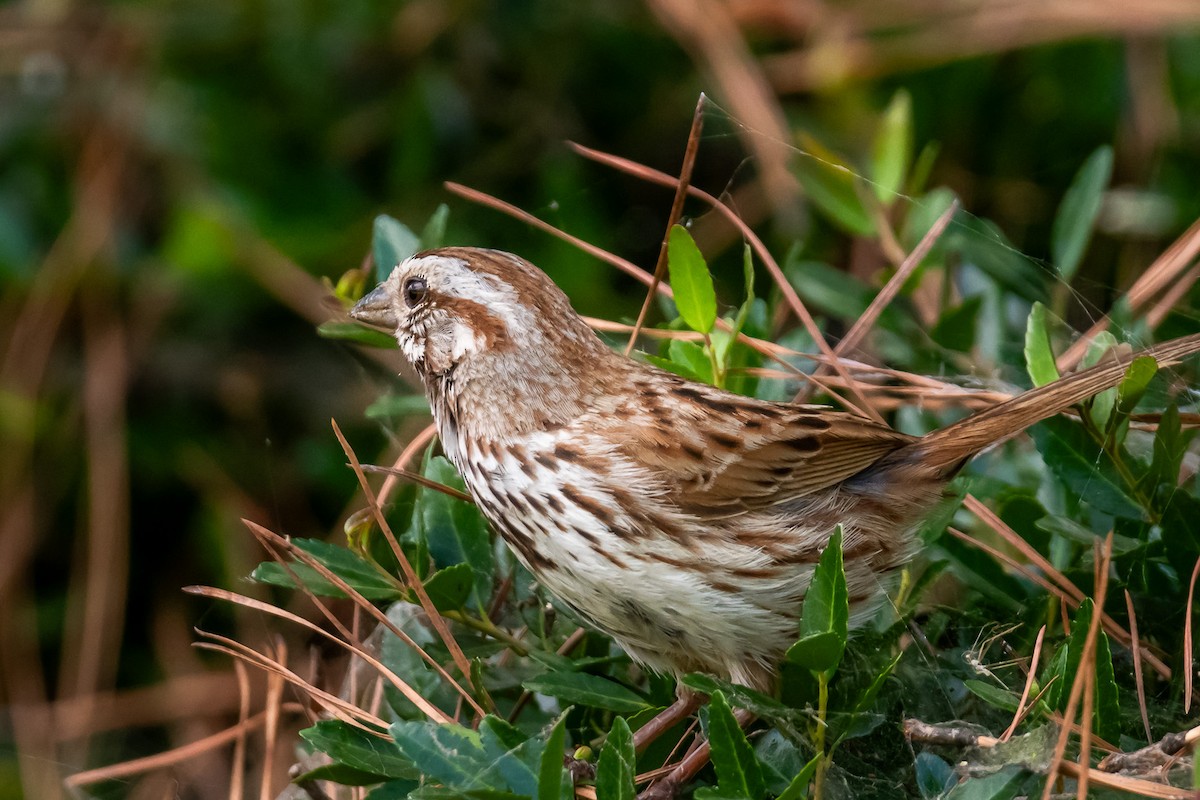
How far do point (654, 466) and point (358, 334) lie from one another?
Answer: 0.74m

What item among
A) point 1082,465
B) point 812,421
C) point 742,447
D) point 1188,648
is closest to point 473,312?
point 742,447

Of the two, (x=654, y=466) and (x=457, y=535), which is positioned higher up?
(x=654, y=466)

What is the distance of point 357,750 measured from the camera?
221cm

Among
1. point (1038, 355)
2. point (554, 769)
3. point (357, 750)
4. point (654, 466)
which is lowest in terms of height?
point (357, 750)

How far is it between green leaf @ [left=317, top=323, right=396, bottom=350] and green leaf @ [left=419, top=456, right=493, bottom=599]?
1.50 ft

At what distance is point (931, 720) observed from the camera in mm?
2328

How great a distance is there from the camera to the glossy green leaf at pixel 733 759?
2.00 metres

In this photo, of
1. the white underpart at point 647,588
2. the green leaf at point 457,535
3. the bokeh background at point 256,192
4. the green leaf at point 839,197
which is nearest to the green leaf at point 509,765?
the white underpart at point 647,588

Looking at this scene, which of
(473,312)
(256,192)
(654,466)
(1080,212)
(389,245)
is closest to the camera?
(654,466)

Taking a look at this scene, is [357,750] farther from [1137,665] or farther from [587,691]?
[1137,665]

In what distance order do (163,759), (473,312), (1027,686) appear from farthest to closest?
1. (163,759)
2. (473,312)
3. (1027,686)

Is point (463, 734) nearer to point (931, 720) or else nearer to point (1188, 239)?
point (931, 720)

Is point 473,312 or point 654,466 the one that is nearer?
point 654,466

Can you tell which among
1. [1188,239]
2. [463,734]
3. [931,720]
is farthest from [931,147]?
[463,734]
